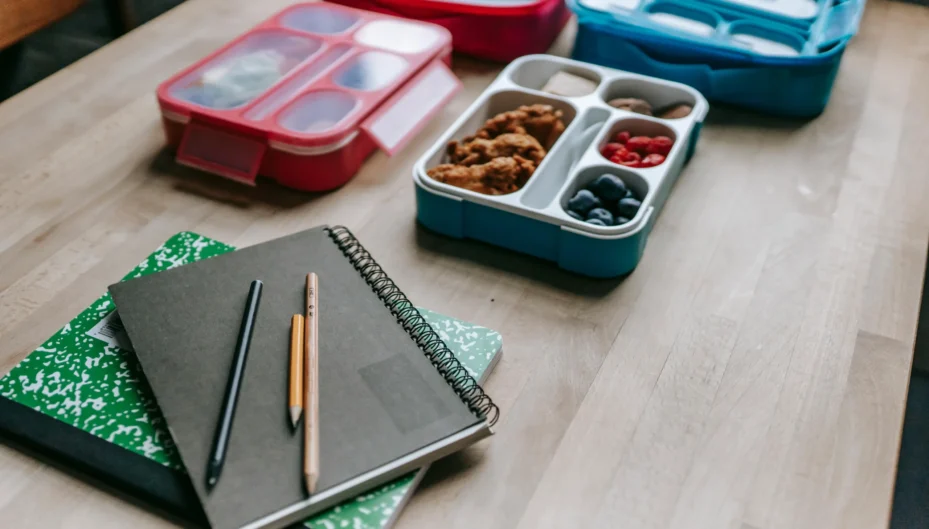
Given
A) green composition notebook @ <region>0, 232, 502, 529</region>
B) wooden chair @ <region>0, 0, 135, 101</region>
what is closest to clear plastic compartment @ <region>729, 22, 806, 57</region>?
green composition notebook @ <region>0, 232, 502, 529</region>

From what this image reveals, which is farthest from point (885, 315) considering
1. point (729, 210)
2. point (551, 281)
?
point (551, 281)

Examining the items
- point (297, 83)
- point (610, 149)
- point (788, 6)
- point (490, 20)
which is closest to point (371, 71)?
point (297, 83)

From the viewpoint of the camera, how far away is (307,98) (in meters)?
0.95

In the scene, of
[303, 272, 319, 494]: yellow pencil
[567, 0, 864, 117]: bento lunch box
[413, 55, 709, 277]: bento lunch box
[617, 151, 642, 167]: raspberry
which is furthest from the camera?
[567, 0, 864, 117]: bento lunch box

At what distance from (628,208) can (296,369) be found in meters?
0.36

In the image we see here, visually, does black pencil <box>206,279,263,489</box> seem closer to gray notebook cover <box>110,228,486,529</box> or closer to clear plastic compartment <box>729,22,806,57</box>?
gray notebook cover <box>110,228,486,529</box>

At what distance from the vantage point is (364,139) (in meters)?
0.93

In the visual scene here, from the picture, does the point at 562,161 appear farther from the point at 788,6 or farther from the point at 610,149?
the point at 788,6

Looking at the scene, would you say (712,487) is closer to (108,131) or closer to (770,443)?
(770,443)

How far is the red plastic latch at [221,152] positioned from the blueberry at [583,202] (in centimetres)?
34

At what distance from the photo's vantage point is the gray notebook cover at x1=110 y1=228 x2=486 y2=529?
0.57 metres

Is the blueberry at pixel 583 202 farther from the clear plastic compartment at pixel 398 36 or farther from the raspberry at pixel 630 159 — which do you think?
the clear plastic compartment at pixel 398 36

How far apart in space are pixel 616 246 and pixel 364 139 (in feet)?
1.07

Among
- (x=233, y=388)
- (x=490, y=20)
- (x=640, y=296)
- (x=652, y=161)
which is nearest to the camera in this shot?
(x=233, y=388)
